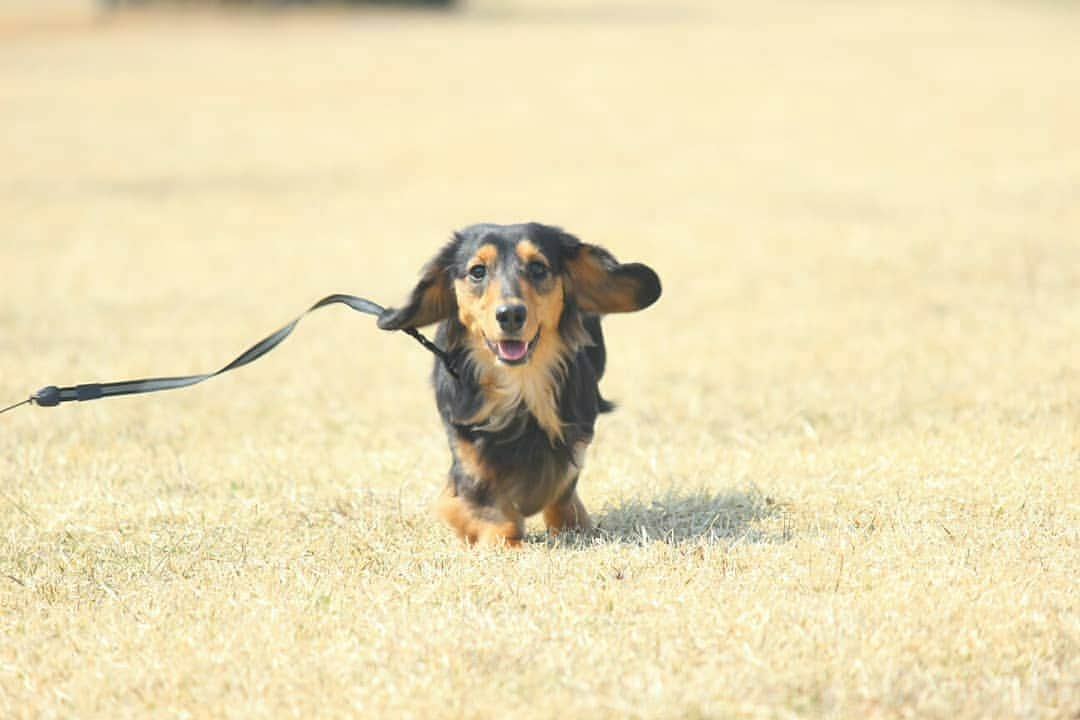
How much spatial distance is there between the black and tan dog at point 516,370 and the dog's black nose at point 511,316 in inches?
4.6

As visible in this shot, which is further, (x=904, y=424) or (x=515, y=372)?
(x=904, y=424)

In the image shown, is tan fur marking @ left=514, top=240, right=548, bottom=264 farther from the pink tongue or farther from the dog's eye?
the pink tongue

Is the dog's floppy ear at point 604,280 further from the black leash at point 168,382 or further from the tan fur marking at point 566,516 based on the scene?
the tan fur marking at point 566,516

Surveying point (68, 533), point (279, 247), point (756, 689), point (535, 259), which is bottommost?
point (279, 247)

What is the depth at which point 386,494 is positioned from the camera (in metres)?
5.77

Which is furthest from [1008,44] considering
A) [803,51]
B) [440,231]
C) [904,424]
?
[904,424]

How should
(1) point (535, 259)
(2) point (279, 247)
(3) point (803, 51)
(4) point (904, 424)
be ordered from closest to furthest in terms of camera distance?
(1) point (535, 259), (4) point (904, 424), (2) point (279, 247), (3) point (803, 51)

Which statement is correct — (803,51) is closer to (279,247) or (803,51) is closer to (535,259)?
(279,247)

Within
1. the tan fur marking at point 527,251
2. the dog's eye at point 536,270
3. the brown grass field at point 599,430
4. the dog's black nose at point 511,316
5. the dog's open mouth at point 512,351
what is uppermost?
the tan fur marking at point 527,251

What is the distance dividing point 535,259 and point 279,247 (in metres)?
9.33

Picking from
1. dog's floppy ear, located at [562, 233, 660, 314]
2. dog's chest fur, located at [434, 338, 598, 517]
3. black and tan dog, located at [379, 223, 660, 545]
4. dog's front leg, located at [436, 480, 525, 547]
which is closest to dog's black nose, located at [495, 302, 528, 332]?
black and tan dog, located at [379, 223, 660, 545]

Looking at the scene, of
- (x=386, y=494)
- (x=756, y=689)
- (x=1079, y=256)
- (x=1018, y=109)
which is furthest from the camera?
(x=1018, y=109)

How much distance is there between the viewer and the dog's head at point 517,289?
15.5 feet

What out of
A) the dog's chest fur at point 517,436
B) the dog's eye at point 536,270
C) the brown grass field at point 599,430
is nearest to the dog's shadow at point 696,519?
the brown grass field at point 599,430
